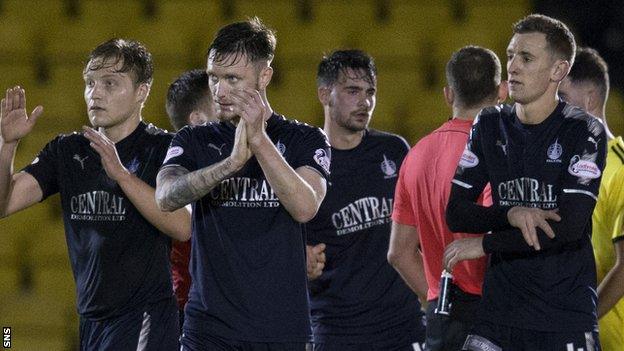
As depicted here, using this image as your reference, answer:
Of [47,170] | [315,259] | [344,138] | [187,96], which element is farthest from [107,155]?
[344,138]

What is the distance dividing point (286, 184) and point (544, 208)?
1.05 meters

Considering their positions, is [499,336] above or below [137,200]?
below

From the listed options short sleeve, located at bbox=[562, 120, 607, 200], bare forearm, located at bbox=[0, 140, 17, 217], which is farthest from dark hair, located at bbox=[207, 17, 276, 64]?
short sleeve, located at bbox=[562, 120, 607, 200]

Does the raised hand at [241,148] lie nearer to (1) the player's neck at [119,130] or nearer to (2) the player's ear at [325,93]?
(1) the player's neck at [119,130]

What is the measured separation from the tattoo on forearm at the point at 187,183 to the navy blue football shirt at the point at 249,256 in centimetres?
13

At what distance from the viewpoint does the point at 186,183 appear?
4.60 metres

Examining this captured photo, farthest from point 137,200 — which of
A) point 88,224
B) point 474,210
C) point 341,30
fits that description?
point 341,30

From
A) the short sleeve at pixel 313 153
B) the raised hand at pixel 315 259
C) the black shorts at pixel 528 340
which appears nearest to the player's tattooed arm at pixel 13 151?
the short sleeve at pixel 313 153

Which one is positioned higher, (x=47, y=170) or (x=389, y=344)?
(x=47, y=170)

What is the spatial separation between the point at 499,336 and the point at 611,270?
94cm

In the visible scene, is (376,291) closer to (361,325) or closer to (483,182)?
(361,325)

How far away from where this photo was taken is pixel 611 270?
5.46 meters

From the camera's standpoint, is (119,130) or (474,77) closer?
(119,130)

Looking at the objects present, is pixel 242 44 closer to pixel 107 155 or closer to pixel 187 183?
pixel 187 183
